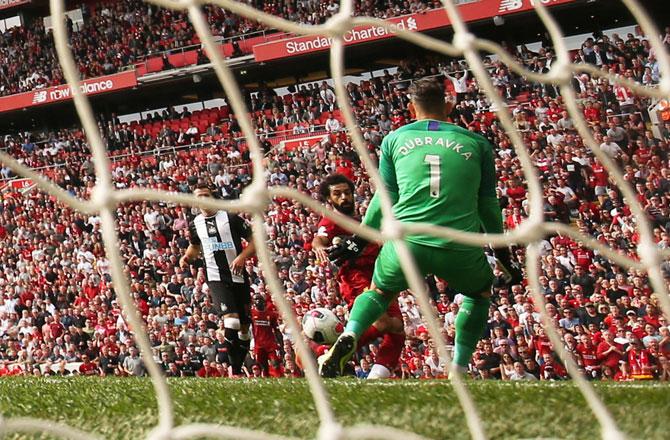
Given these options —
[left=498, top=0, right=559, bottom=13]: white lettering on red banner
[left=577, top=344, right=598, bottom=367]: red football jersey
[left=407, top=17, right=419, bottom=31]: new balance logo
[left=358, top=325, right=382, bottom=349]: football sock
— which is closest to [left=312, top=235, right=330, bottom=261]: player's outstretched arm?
[left=358, top=325, right=382, bottom=349]: football sock

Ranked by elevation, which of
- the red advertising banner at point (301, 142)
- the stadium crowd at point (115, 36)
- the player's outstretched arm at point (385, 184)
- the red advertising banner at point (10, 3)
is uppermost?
the red advertising banner at point (10, 3)

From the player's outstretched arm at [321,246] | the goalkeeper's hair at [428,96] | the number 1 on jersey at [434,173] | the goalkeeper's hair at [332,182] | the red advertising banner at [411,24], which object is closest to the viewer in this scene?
the number 1 on jersey at [434,173]

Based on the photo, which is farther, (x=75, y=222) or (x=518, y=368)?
(x=75, y=222)

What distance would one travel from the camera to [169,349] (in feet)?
42.6

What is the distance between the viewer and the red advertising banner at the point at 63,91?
25.6 m

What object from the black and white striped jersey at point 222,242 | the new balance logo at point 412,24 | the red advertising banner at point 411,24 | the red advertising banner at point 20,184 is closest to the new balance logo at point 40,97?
the red advertising banner at point 20,184

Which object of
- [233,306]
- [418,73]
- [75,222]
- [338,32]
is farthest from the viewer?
[418,73]

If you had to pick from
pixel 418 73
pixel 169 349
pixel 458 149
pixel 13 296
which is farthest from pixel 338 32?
pixel 418 73

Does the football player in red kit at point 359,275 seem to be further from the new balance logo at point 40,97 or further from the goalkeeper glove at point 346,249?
the new balance logo at point 40,97

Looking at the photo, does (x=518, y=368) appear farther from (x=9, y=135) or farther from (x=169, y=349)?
(x=9, y=135)

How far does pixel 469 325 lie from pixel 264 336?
3.42 metres

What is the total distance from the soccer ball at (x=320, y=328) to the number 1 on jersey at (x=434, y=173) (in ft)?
6.02

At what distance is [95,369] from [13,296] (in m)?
4.26

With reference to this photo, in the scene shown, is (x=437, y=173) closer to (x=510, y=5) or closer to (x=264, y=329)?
(x=264, y=329)
